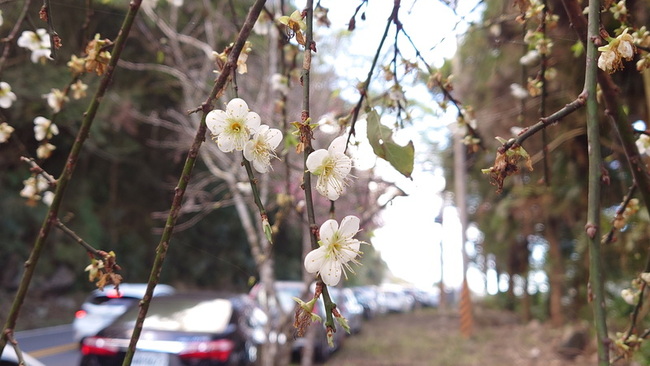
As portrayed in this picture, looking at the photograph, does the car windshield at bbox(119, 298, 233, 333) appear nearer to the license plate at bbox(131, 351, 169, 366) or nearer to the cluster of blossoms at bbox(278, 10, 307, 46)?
the license plate at bbox(131, 351, 169, 366)

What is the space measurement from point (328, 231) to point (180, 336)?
4.46 m

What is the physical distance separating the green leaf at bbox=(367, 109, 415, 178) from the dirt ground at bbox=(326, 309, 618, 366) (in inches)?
312

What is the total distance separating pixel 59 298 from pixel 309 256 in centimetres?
1568

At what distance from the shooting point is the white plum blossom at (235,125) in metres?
0.97

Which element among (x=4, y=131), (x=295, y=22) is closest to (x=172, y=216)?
(x=295, y=22)

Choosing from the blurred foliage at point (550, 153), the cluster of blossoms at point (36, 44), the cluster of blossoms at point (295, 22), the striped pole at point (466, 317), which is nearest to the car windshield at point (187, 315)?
the blurred foliage at point (550, 153)

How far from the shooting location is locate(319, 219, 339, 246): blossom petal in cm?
83

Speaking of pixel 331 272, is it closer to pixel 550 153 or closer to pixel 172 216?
pixel 172 216

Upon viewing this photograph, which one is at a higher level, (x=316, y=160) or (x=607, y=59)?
(x=607, y=59)

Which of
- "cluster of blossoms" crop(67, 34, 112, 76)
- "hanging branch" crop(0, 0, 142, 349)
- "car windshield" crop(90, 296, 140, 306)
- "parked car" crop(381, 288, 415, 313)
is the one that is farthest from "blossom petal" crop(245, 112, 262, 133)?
"parked car" crop(381, 288, 415, 313)

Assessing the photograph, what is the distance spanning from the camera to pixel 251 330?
234 inches

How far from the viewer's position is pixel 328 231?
841 millimetres

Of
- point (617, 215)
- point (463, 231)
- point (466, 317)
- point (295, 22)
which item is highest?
point (463, 231)

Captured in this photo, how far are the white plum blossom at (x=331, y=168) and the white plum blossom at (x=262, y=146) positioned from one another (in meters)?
0.11
